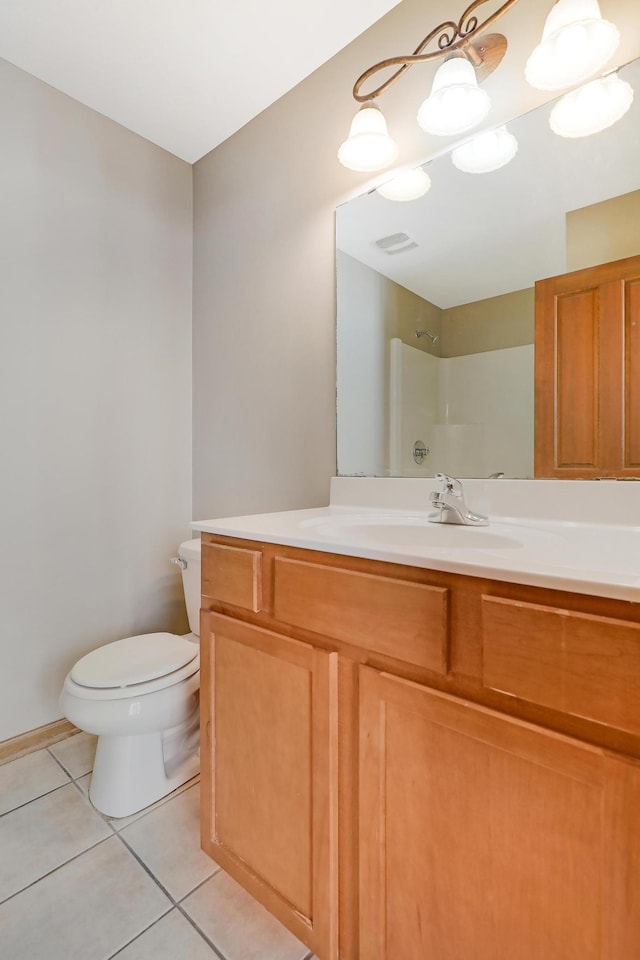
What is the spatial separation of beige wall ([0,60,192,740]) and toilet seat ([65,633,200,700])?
39cm

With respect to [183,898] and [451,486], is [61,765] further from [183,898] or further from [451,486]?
A: [451,486]

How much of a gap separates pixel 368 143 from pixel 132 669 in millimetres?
1645

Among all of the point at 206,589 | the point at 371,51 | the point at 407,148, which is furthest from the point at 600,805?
the point at 371,51

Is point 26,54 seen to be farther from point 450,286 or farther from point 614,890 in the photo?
point 614,890

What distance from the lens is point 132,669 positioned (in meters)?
1.32

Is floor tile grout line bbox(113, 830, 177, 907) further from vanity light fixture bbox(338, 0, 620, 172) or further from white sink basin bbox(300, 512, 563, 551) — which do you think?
vanity light fixture bbox(338, 0, 620, 172)

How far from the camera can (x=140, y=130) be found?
1858 mm

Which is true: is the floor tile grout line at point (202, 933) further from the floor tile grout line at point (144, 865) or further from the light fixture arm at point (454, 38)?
the light fixture arm at point (454, 38)

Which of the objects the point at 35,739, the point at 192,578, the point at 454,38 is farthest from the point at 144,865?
the point at 454,38

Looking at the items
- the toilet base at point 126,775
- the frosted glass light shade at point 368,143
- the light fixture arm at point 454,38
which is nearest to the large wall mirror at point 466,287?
the frosted glass light shade at point 368,143

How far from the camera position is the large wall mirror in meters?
1.06

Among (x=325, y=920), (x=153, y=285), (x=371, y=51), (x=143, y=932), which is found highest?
(x=371, y=51)

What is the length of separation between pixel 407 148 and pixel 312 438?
2.99 ft

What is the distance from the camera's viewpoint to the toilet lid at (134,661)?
1.27m
